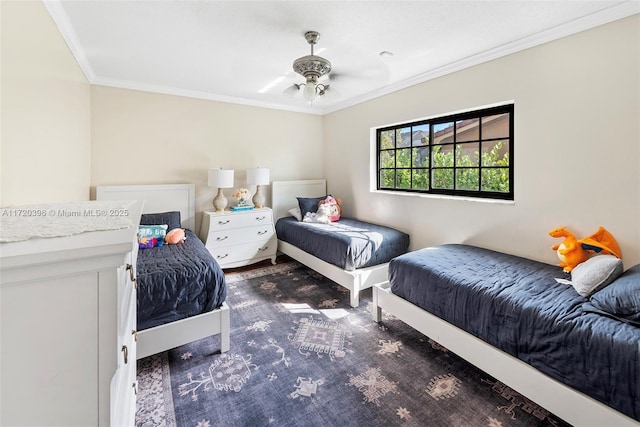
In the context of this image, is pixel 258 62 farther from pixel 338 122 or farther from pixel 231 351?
pixel 231 351

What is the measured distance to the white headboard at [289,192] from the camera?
4.56 meters

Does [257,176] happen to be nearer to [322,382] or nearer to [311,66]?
[311,66]

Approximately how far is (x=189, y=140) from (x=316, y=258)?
229cm

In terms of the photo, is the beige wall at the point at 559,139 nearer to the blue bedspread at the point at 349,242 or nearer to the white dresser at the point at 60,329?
the blue bedspread at the point at 349,242

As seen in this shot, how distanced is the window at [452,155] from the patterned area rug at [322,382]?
1645 mm

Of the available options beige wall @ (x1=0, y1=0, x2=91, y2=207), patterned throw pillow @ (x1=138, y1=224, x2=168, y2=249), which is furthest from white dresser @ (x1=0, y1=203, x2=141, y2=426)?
patterned throw pillow @ (x1=138, y1=224, x2=168, y2=249)

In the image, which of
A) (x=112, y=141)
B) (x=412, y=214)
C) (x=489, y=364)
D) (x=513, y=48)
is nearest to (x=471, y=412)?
(x=489, y=364)

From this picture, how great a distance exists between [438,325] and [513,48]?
2387 mm

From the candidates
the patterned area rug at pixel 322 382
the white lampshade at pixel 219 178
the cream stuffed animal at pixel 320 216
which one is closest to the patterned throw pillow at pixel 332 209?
the cream stuffed animal at pixel 320 216

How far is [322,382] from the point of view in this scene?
1.89m

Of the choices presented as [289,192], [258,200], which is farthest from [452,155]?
[258,200]

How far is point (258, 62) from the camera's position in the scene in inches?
114

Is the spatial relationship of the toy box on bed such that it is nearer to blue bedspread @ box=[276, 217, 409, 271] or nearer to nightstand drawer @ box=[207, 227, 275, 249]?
blue bedspread @ box=[276, 217, 409, 271]

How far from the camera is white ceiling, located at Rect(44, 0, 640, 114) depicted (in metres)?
1.98
